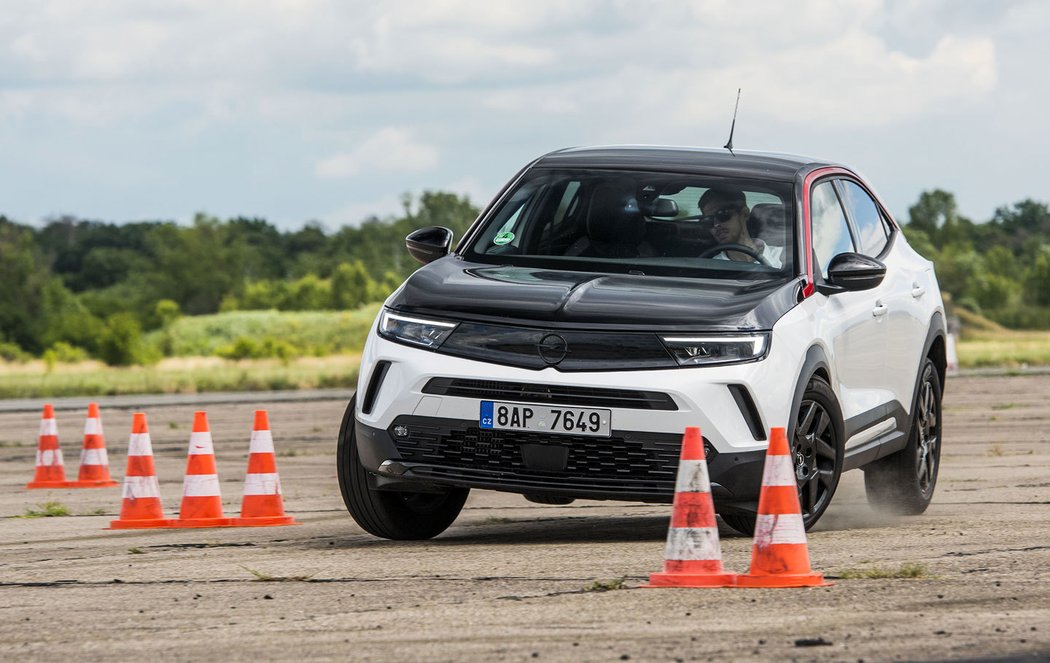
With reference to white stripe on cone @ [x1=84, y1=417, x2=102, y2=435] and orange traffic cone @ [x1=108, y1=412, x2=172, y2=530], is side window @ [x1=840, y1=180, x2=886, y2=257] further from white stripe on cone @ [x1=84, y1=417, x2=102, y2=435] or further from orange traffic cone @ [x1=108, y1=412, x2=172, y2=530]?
white stripe on cone @ [x1=84, y1=417, x2=102, y2=435]

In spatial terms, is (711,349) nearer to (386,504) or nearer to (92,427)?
(386,504)

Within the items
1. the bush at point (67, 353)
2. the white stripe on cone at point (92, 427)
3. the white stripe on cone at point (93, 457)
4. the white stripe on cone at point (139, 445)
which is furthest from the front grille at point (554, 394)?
the bush at point (67, 353)

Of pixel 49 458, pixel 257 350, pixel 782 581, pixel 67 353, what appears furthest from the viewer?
pixel 67 353

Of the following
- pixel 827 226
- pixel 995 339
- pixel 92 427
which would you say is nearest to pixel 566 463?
pixel 827 226

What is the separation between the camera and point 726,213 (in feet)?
28.8

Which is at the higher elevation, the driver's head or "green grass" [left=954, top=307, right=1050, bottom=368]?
the driver's head

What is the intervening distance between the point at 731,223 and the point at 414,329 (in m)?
1.72

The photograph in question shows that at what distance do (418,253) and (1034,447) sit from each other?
29.6ft

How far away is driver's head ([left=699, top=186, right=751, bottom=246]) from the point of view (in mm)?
8695

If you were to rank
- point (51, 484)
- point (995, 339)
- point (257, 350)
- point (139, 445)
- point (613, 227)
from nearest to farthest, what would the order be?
point (613, 227), point (139, 445), point (51, 484), point (257, 350), point (995, 339)

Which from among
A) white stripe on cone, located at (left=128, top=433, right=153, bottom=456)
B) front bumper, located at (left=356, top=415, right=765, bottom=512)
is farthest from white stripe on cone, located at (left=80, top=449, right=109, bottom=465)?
front bumper, located at (left=356, top=415, right=765, bottom=512)

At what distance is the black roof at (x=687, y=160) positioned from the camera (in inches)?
356

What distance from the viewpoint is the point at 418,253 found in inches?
361

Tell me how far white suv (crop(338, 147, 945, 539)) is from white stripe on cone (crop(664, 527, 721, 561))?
864 mm
